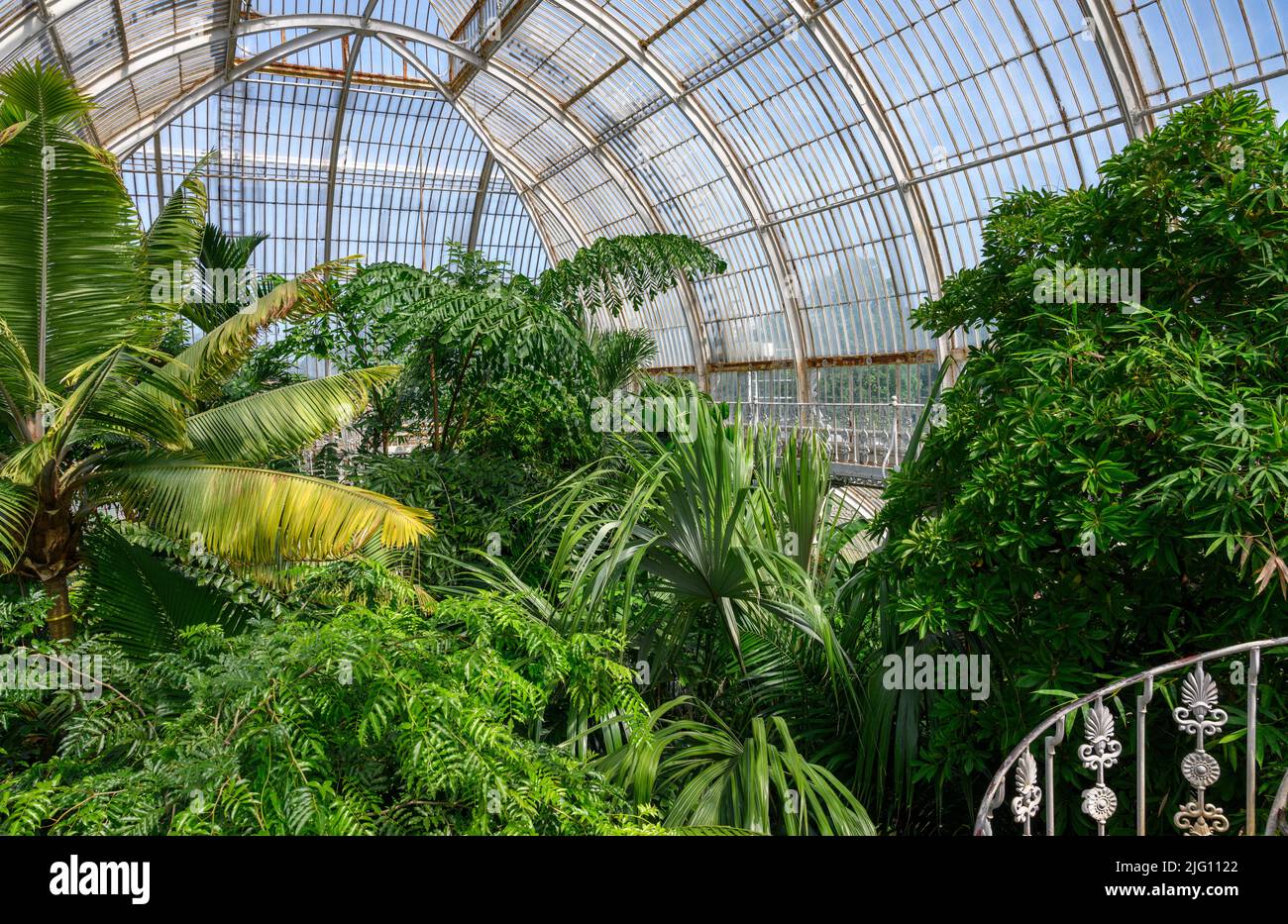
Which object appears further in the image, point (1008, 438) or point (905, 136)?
point (905, 136)

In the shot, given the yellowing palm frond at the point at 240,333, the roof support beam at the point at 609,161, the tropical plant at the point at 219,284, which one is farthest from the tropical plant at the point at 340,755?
the roof support beam at the point at 609,161

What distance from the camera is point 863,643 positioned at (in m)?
5.54

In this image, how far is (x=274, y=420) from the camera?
20.6ft

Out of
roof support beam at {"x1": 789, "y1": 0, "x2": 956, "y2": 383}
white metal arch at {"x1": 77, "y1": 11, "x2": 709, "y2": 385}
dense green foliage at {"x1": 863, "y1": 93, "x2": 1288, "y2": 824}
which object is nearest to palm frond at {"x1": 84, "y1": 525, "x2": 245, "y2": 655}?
dense green foliage at {"x1": 863, "y1": 93, "x2": 1288, "y2": 824}

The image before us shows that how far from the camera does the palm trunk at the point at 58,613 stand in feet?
17.8

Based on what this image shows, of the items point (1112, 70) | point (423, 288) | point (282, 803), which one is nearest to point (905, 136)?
point (1112, 70)

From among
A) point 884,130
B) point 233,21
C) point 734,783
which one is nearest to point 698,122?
point 884,130

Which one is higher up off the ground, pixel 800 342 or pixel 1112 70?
pixel 1112 70

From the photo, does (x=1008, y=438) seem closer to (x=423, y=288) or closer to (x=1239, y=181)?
(x=1239, y=181)

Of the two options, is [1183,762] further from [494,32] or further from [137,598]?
[494,32]

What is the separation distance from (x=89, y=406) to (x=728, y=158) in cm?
1920
